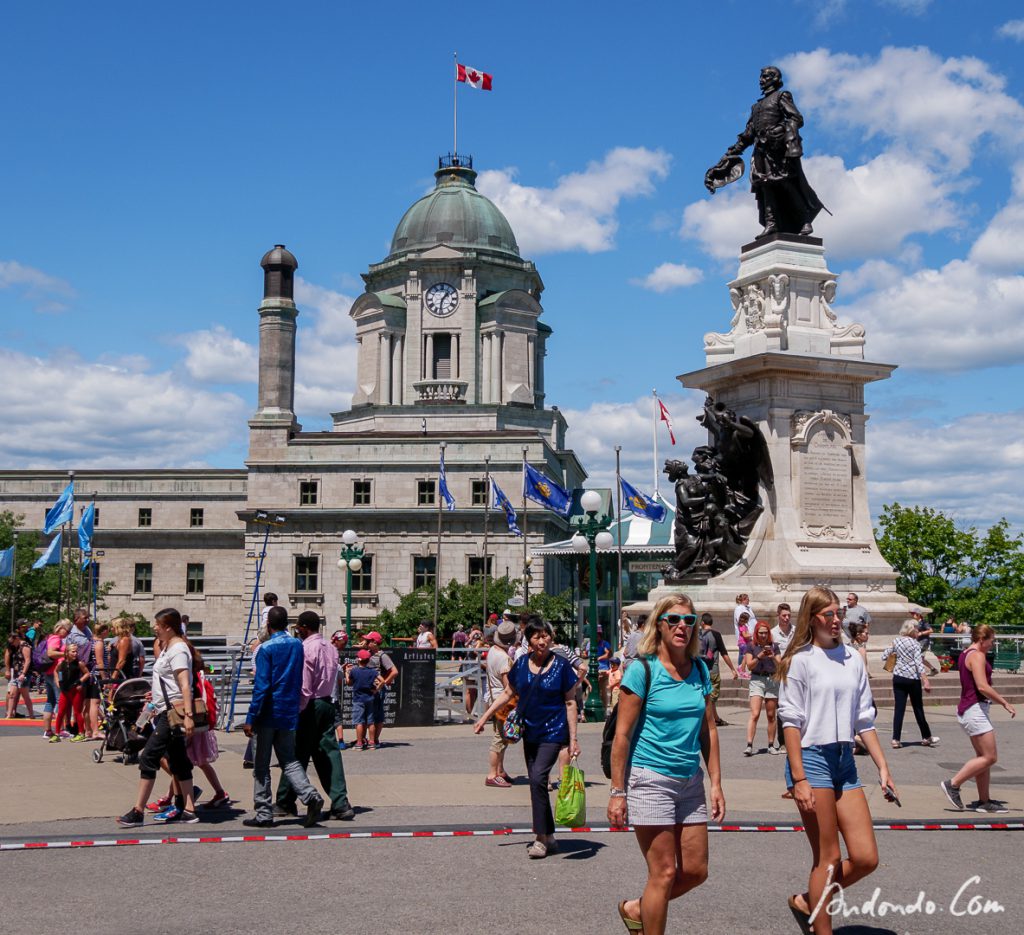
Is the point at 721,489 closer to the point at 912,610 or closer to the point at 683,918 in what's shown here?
the point at 912,610

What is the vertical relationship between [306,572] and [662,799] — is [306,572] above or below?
above

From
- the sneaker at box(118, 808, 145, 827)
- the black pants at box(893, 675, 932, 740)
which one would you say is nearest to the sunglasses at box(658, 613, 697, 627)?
the sneaker at box(118, 808, 145, 827)

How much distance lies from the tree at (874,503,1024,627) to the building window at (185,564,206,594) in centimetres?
3876

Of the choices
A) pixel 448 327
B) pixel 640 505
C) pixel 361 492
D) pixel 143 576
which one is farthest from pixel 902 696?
pixel 143 576

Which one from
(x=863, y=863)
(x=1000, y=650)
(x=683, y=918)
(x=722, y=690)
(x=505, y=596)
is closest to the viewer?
(x=863, y=863)

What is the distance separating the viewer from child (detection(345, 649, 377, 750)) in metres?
17.1

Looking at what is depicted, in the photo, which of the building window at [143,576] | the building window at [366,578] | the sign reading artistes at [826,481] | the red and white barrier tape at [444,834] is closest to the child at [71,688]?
the red and white barrier tape at [444,834]

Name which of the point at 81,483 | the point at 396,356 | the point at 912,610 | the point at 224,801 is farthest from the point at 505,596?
the point at 224,801

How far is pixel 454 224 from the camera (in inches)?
3199

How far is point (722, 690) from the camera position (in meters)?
21.2

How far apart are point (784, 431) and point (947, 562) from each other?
46527 mm

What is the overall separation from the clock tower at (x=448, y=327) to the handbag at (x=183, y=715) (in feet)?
218

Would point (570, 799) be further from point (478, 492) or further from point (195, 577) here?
point (195, 577)

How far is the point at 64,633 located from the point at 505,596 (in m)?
38.3
